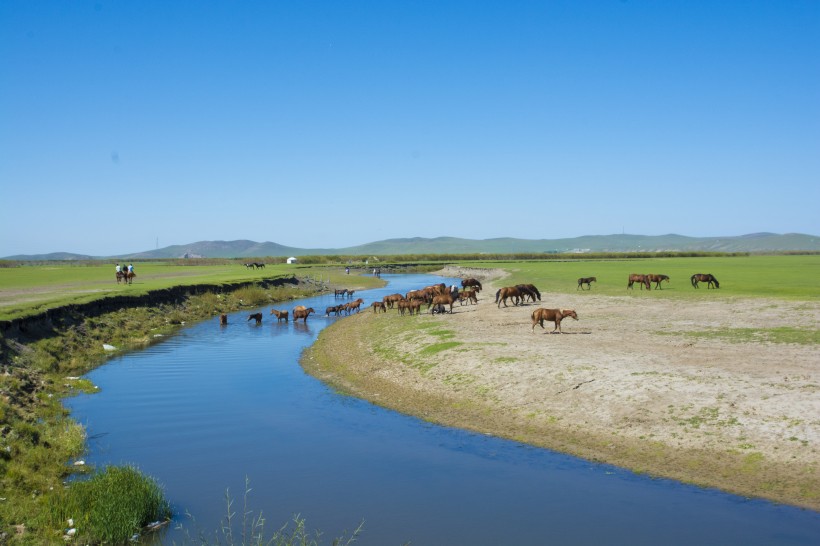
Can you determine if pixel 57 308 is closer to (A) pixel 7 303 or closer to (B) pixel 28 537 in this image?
(A) pixel 7 303

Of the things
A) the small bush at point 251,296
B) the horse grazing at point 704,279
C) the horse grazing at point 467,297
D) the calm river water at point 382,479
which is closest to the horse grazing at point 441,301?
the horse grazing at point 467,297

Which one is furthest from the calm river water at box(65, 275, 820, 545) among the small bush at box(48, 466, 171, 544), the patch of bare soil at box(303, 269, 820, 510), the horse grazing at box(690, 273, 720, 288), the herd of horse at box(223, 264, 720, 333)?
the horse grazing at box(690, 273, 720, 288)

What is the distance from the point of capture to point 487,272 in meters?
95.1

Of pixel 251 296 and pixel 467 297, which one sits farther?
pixel 251 296

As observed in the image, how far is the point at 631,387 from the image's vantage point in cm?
1769

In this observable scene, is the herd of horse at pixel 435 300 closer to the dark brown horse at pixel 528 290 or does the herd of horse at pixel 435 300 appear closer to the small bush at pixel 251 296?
the dark brown horse at pixel 528 290

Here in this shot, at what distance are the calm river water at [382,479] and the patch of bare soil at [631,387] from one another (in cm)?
104

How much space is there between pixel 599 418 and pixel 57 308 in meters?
27.1

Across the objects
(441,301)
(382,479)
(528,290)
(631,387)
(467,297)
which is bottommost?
(382,479)

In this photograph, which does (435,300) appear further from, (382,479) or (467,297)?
(382,479)

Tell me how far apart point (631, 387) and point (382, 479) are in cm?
796

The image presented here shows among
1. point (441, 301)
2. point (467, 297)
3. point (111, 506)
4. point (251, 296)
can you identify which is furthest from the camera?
point (251, 296)

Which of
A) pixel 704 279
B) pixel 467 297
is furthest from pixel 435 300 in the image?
pixel 704 279

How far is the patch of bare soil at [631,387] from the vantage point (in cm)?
1388
